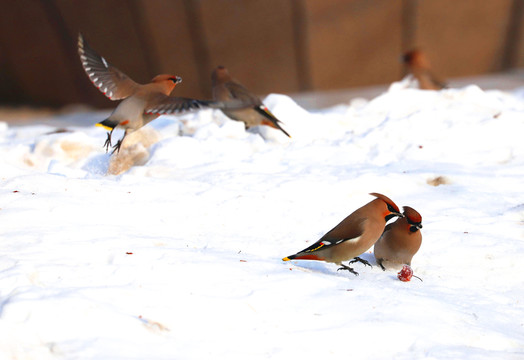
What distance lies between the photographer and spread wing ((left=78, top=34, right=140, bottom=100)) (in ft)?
16.7

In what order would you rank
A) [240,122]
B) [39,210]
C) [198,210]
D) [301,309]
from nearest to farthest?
1. [301,309]
2. [39,210]
3. [198,210]
4. [240,122]

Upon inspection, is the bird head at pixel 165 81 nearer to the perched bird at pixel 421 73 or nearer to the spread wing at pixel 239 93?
the spread wing at pixel 239 93

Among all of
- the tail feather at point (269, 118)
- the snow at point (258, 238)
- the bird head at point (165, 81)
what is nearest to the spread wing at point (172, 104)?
the bird head at point (165, 81)

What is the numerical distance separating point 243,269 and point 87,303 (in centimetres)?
83

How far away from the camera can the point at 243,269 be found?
3.27m

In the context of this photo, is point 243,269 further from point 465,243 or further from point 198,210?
point 465,243

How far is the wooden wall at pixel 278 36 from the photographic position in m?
10.2

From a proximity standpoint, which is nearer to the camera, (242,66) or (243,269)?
(243,269)

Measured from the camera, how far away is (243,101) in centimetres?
601

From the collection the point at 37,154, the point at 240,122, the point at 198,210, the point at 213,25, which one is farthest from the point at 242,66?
the point at 198,210

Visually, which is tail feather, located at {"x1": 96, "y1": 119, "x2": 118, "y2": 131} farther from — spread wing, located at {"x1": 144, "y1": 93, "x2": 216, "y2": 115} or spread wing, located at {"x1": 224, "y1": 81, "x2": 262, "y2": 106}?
spread wing, located at {"x1": 224, "y1": 81, "x2": 262, "y2": 106}

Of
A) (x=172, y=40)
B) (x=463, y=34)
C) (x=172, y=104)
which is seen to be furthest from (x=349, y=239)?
(x=463, y=34)

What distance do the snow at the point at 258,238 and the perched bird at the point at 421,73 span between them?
5.12 ft

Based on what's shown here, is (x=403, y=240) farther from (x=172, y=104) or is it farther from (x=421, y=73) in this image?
(x=421, y=73)
